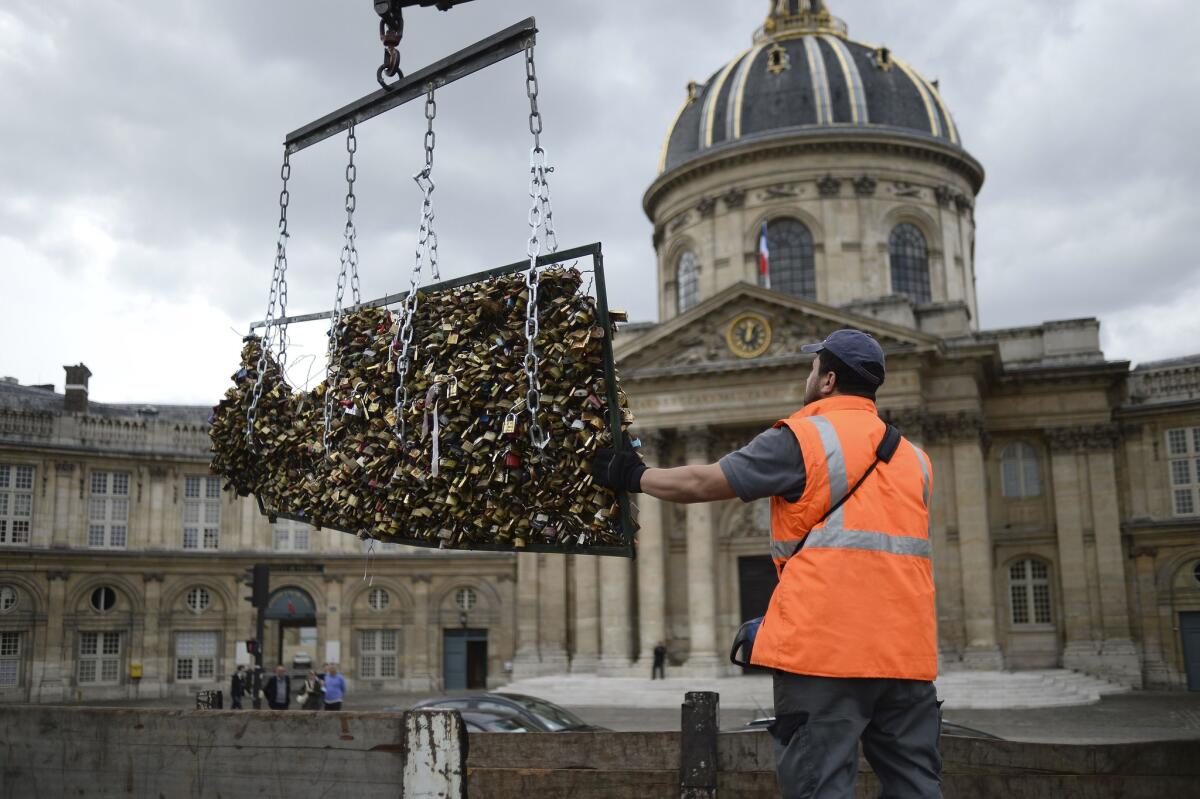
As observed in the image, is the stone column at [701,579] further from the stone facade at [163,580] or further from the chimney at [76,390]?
the chimney at [76,390]

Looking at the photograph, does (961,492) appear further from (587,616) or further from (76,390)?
(76,390)

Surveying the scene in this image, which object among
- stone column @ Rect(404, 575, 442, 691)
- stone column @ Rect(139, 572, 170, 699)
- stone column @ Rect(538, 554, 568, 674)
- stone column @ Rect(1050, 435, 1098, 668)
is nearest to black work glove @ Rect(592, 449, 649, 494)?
stone column @ Rect(1050, 435, 1098, 668)

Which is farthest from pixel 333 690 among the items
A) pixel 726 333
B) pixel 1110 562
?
pixel 1110 562

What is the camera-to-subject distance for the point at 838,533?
463 cm

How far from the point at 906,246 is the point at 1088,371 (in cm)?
967

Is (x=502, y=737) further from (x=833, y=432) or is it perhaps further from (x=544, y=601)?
(x=544, y=601)

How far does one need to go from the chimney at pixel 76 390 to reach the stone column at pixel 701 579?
76.1 ft

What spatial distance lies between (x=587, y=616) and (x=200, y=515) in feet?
53.2

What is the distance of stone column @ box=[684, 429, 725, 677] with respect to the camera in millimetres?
37781

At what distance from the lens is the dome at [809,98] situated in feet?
154

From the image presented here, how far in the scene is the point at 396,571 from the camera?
48719 millimetres

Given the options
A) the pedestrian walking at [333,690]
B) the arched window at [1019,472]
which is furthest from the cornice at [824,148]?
the pedestrian walking at [333,690]

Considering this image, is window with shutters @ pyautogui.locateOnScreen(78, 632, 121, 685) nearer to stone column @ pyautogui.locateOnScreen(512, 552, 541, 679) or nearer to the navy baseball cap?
stone column @ pyautogui.locateOnScreen(512, 552, 541, 679)

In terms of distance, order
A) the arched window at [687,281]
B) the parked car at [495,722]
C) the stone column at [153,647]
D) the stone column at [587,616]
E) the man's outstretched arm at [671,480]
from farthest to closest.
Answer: the arched window at [687,281]
the stone column at [153,647]
the stone column at [587,616]
the parked car at [495,722]
the man's outstretched arm at [671,480]
